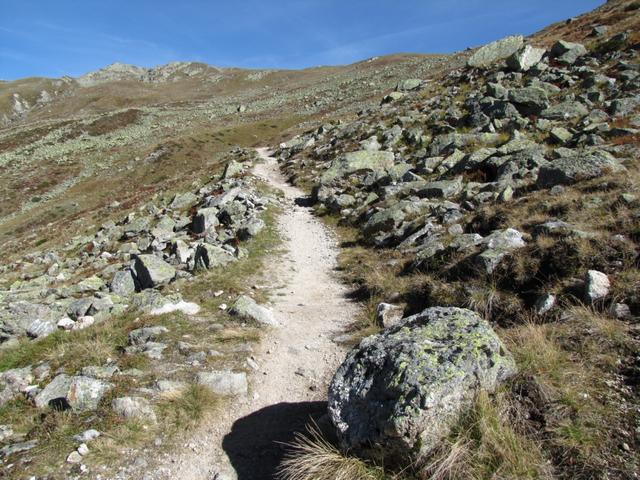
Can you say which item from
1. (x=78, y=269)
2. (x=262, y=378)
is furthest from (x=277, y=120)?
(x=262, y=378)

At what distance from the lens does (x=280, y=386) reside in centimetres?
761

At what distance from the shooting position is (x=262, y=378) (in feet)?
25.6

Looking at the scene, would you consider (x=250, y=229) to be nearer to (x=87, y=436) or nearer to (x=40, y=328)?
(x=40, y=328)

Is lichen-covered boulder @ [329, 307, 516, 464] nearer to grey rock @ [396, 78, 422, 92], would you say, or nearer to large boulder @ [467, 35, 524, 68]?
large boulder @ [467, 35, 524, 68]

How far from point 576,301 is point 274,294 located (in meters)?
7.91

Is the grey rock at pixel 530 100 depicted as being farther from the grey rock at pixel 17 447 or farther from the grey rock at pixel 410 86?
the grey rock at pixel 17 447

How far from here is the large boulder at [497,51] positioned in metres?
38.7

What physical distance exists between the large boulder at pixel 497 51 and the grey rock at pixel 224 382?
131ft

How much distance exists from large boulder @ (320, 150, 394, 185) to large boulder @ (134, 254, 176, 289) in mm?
12261

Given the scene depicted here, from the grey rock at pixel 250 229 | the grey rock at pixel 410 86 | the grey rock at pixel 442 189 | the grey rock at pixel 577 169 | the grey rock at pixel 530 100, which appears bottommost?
the grey rock at pixel 250 229

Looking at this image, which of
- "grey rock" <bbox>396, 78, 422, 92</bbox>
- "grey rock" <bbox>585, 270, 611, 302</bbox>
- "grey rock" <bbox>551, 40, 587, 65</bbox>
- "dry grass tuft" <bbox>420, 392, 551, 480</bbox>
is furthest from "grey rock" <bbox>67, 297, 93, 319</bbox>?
"grey rock" <bbox>396, 78, 422, 92</bbox>

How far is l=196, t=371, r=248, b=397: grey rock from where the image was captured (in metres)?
7.20

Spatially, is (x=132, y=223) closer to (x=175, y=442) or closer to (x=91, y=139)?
(x=175, y=442)

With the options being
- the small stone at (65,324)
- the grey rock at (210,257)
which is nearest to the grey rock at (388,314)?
the grey rock at (210,257)
